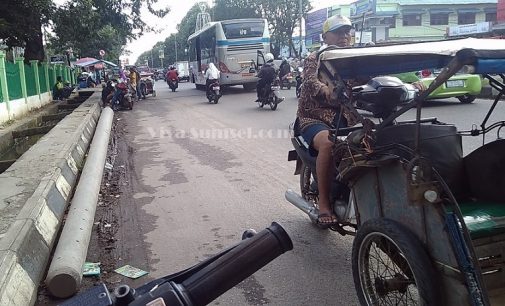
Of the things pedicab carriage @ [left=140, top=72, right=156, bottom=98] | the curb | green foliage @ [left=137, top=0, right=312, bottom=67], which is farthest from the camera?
green foliage @ [left=137, top=0, right=312, bottom=67]

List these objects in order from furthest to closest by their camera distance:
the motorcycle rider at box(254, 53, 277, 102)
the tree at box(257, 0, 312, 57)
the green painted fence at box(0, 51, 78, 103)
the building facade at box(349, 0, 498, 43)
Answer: the tree at box(257, 0, 312, 57), the building facade at box(349, 0, 498, 43), the motorcycle rider at box(254, 53, 277, 102), the green painted fence at box(0, 51, 78, 103)

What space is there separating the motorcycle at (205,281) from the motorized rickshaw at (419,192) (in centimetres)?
85

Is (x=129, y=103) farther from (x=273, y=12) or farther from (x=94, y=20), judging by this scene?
(x=273, y=12)

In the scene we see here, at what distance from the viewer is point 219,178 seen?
21.0ft

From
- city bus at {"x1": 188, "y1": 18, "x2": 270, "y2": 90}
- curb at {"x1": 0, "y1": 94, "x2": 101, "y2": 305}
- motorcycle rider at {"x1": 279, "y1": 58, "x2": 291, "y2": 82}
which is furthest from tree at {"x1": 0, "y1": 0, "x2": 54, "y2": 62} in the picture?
curb at {"x1": 0, "y1": 94, "x2": 101, "y2": 305}

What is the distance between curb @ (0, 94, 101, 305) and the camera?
113 inches

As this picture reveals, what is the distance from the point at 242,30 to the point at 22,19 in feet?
28.7

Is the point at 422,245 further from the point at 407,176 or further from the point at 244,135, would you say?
the point at 244,135

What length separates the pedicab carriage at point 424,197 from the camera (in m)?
2.08

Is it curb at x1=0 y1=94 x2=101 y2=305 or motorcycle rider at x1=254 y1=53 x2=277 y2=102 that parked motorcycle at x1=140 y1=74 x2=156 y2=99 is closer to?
motorcycle rider at x1=254 y1=53 x2=277 y2=102

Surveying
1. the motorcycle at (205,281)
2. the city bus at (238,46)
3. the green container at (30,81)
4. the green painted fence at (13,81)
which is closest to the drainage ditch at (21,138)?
the green painted fence at (13,81)

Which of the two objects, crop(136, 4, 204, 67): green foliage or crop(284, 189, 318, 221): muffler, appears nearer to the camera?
crop(284, 189, 318, 221): muffler

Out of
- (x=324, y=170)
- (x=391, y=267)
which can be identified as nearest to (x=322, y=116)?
Result: (x=324, y=170)

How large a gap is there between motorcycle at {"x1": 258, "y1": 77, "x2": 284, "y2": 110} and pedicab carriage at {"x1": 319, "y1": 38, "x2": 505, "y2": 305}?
1028 cm
